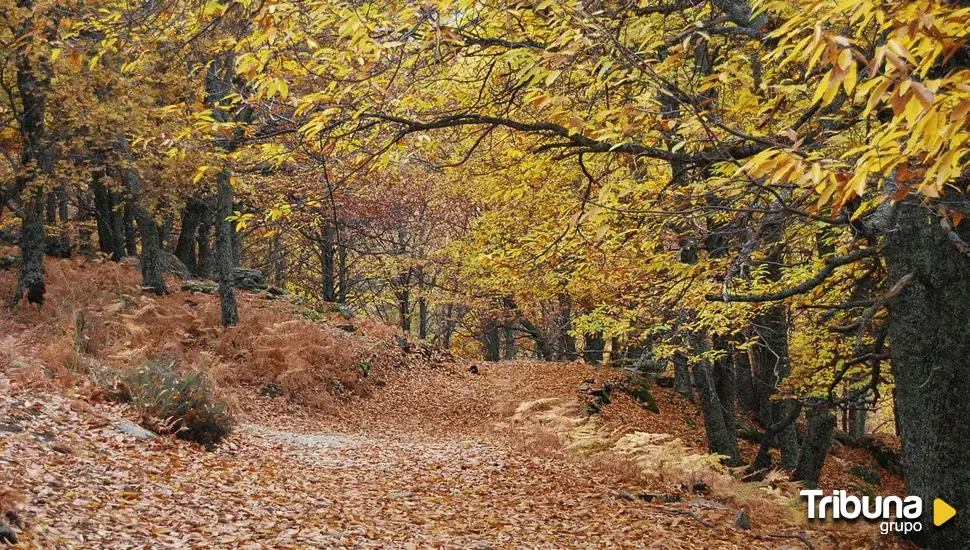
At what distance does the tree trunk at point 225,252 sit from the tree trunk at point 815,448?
1165cm

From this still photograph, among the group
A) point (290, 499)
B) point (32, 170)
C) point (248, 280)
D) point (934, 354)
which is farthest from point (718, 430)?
point (248, 280)

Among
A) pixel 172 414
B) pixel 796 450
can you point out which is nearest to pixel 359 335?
pixel 172 414

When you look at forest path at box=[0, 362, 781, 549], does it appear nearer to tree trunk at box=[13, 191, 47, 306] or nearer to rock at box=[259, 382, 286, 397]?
rock at box=[259, 382, 286, 397]

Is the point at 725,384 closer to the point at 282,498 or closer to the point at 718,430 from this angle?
the point at 718,430

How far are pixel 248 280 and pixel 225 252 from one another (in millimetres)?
6278

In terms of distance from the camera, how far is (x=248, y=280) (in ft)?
68.5

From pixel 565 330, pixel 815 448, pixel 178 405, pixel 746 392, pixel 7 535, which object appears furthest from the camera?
pixel 565 330

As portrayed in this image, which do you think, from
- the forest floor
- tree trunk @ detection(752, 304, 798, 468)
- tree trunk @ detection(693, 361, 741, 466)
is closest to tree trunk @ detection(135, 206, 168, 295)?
the forest floor

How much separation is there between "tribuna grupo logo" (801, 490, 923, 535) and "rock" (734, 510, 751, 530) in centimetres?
84

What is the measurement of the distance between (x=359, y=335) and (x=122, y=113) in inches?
314

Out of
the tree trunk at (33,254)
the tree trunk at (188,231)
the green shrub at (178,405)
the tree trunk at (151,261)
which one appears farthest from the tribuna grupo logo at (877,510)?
the tree trunk at (188,231)

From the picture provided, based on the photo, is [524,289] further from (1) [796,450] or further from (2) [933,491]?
(2) [933,491]

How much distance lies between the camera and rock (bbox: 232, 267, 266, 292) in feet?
67.8

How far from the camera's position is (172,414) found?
Answer: 8625 millimetres
